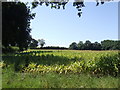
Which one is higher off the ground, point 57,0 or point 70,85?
point 57,0

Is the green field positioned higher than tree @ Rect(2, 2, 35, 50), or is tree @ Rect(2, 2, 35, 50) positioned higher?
tree @ Rect(2, 2, 35, 50)

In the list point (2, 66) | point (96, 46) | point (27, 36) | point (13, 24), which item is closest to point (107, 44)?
point (96, 46)

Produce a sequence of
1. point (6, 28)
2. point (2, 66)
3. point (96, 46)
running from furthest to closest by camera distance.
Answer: point (96, 46)
point (6, 28)
point (2, 66)

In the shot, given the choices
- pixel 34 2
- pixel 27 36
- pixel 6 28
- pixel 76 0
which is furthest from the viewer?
pixel 27 36

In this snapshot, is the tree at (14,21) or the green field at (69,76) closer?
the green field at (69,76)

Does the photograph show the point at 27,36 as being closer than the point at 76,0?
No

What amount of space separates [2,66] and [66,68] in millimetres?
4034

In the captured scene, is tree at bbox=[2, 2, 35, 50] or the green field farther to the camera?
tree at bbox=[2, 2, 35, 50]

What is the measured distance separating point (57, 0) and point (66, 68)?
327cm

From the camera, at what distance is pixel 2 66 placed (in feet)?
41.7

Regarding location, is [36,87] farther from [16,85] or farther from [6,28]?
[6,28]

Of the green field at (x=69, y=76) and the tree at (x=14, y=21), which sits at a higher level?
the tree at (x=14, y=21)

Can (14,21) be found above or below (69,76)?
above

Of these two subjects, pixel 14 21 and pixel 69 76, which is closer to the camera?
pixel 69 76
